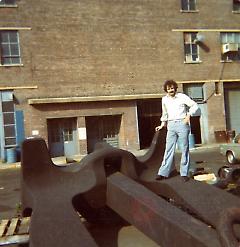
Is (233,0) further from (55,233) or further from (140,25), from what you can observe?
(55,233)

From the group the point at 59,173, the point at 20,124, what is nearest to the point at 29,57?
the point at 20,124

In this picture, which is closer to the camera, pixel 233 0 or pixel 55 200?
pixel 55 200

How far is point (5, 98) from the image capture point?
20672 millimetres

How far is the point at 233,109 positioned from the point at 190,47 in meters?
5.27

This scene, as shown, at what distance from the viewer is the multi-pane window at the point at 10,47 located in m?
20.8

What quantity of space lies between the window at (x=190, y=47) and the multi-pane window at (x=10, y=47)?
10.7m

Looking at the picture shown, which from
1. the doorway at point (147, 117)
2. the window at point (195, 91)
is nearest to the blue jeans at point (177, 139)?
the doorway at point (147, 117)

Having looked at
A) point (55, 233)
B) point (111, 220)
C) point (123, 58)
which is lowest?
point (111, 220)

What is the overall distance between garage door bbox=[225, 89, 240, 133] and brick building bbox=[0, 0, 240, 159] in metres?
0.07

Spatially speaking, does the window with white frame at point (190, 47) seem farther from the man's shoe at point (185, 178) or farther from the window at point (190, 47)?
the man's shoe at point (185, 178)

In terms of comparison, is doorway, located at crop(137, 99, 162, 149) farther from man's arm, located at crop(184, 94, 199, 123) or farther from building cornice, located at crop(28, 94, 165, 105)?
man's arm, located at crop(184, 94, 199, 123)

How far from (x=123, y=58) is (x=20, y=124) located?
7276 millimetres

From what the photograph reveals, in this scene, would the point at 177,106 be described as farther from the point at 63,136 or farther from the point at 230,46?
the point at 230,46

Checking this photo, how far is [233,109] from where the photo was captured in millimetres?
25828
